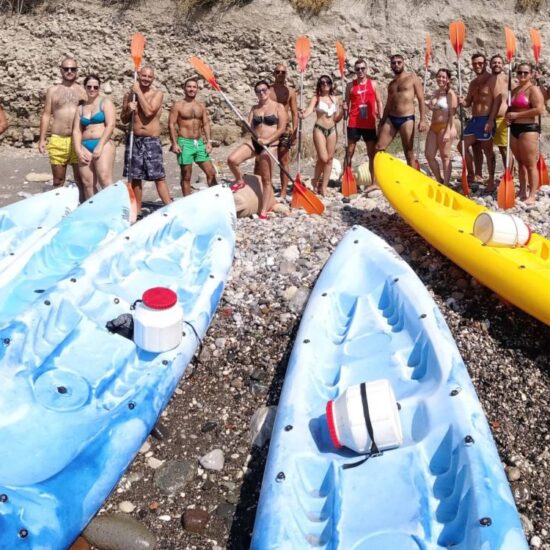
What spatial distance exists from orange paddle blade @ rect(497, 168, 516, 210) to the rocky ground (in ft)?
1.68

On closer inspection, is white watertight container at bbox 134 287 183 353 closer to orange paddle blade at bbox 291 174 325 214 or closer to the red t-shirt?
orange paddle blade at bbox 291 174 325 214

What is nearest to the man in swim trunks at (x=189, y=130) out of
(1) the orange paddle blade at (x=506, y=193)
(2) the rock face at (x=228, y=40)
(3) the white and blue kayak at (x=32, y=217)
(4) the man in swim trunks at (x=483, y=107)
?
(3) the white and blue kayak at (x=32, y=217)

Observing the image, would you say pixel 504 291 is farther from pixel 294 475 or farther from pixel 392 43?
pixel 392 43

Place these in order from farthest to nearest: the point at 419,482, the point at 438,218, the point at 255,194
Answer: the point at 255,194 → the point at 438,218 → the point at 419,482

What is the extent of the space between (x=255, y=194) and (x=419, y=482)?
4110 millimetres

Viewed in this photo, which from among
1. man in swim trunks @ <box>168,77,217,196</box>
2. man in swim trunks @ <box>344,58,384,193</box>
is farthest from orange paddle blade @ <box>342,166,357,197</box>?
man in swim trunks @ <box>168,77,217,196</box>

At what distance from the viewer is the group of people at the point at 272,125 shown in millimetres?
6023

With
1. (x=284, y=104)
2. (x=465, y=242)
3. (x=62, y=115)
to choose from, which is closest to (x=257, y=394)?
(x=465, y=242)

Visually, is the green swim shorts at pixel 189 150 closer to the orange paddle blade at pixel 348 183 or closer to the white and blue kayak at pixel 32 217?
the white and blue kayak at pixel 32 217

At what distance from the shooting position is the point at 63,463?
10.4 ft

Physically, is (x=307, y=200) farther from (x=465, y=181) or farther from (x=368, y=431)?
(x=368, y=431)

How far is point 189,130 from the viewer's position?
638 cm

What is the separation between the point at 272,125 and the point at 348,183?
136cm

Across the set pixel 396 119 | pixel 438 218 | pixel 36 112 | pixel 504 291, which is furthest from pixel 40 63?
pixel 504 291
